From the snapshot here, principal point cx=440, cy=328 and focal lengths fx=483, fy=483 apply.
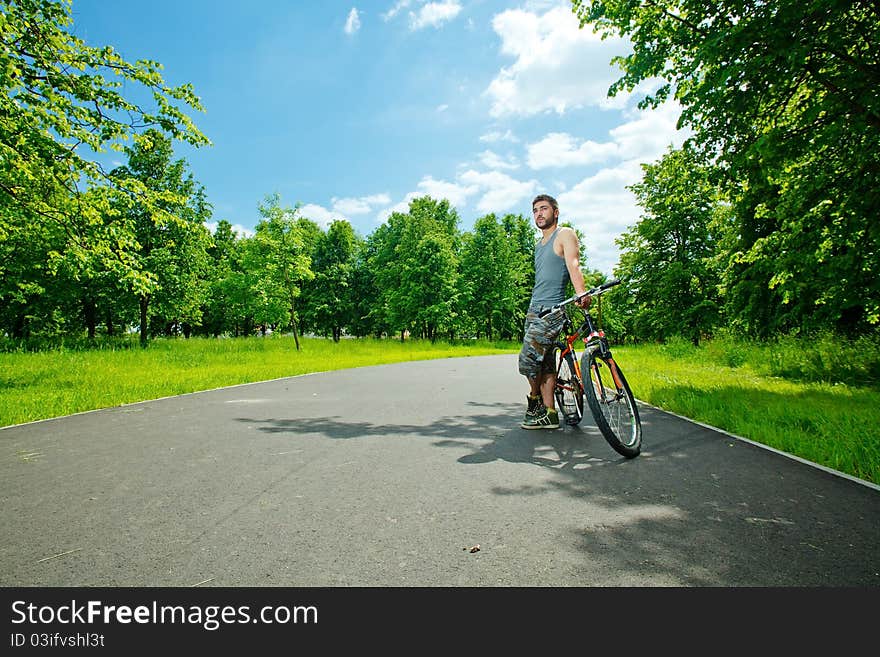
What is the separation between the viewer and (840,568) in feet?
7.38

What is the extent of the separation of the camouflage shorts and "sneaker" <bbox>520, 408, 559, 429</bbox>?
467 mm

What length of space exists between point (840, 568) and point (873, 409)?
517 cm

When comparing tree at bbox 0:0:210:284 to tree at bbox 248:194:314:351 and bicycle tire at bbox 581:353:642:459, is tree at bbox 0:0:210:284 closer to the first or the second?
bicycle tire at bbox 581:353:642:459

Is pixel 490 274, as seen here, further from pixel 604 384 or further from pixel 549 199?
pixel 604 384

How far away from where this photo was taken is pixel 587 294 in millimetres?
4871

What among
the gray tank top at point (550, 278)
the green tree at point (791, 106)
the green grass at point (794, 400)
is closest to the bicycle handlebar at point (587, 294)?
the gray tank top at point (550, 278)

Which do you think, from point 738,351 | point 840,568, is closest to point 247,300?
point 738,351

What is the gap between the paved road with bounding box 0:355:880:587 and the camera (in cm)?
225

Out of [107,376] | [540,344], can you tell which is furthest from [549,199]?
[107,376]

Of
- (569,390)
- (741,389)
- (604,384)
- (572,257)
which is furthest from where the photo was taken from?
(741,389)

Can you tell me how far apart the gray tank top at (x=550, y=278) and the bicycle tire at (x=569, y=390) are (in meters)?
0.64

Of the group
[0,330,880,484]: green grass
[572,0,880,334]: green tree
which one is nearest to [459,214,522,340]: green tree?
[0,330,880,484]: green grass

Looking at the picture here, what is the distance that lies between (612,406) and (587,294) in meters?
1.13
